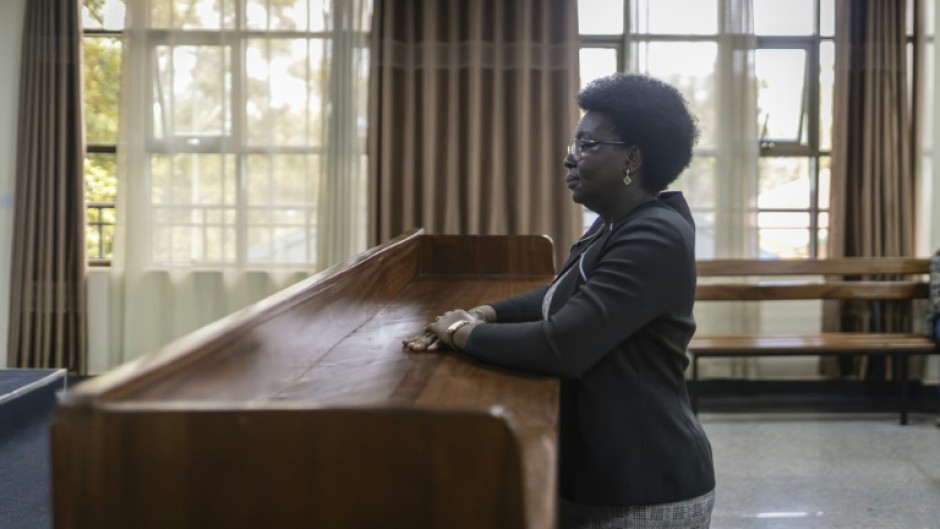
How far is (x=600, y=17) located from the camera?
204 inches

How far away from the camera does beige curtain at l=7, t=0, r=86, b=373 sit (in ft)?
16.8

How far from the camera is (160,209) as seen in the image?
17.3 feet

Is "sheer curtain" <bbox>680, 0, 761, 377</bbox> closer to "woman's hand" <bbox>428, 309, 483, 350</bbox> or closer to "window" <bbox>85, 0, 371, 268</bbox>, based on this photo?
"window" <bbox>85, 0, 371, 268</bbox>

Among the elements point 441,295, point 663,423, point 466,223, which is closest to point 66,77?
point 466,223

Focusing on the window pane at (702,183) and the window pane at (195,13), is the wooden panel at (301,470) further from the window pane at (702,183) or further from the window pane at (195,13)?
the window pane at (195,13)

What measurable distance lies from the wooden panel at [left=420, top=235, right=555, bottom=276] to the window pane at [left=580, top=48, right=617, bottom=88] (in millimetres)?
2427

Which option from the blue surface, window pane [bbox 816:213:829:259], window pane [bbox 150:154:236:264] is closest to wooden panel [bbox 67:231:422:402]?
the blue surface

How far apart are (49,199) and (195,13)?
1237 mm

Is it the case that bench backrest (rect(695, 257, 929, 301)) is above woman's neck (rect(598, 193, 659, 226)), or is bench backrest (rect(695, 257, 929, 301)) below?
below

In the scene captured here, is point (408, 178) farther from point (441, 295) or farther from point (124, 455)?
point (124, 455)

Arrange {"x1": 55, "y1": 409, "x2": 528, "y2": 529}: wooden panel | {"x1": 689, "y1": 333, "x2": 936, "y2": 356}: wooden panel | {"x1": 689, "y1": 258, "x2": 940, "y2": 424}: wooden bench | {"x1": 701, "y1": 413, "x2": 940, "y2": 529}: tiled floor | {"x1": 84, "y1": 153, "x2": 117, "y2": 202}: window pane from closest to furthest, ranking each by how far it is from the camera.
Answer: {"x1": 55, "y1": 409, "x2": 528, "y2": 529}: wooden panel → {"x1": 701, "y1": 413, "x2": 940, "y2": 529}: tiled floor → {"x1": 689, "y1": 333, "x2": 936, "y2": 356}: wooden panel → {"x1": 689, "y1": 258, "x2": 940, "y2": 424}: wooden bench → {"x1": 84, "y1": 153, "x2": 117, "y2": 202}: window pane

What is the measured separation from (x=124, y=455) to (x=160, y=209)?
4655 millimetres

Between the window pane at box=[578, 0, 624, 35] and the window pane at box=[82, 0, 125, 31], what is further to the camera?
the window pane at box=[82, 0, 125, 31]

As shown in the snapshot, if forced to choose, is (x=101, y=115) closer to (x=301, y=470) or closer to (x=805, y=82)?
(x=805, y=82)
